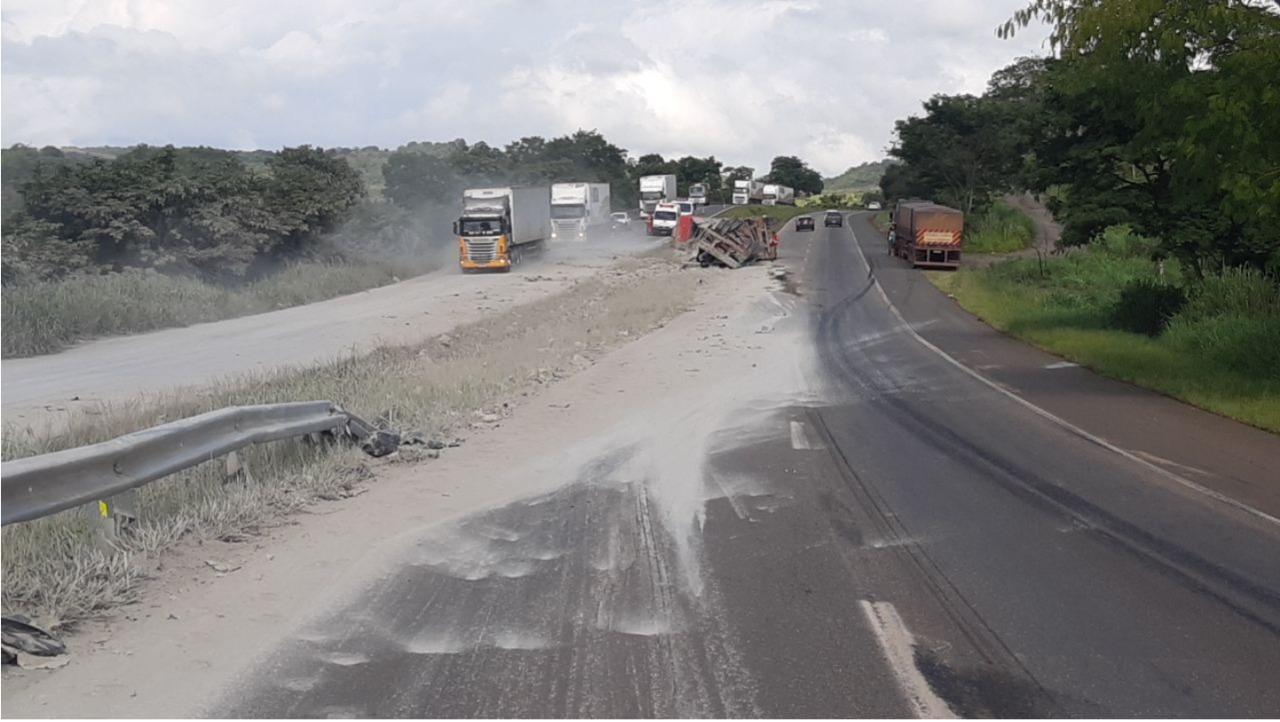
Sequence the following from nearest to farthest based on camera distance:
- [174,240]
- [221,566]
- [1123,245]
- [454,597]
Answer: [454,597] < [221,566] < [174,240] < [1123,245]

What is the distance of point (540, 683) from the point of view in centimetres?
557

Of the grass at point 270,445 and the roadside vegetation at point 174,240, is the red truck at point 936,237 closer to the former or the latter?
the roadside vegetation at point 174,240

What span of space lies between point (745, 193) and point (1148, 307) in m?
115

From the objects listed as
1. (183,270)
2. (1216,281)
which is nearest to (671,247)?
(183,270)

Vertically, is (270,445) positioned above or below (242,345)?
above

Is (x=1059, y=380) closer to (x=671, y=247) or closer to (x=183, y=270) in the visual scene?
(x=183, y=270)

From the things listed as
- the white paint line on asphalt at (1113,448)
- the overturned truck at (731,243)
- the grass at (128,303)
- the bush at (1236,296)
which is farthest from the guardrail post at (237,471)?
the overturned truck at (731,243)

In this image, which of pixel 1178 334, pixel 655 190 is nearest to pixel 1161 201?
pixel 1178 334

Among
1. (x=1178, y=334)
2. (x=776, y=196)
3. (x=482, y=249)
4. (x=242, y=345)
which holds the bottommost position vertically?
(x=242, y=345)

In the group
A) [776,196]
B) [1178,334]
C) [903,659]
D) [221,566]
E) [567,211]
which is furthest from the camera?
[776,196]

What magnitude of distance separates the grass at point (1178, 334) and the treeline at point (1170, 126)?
118 cm

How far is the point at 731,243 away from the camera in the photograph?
51.1 meters

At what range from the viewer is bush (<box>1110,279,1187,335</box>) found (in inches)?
967

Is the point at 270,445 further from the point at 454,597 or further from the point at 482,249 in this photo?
the point at 482,249
